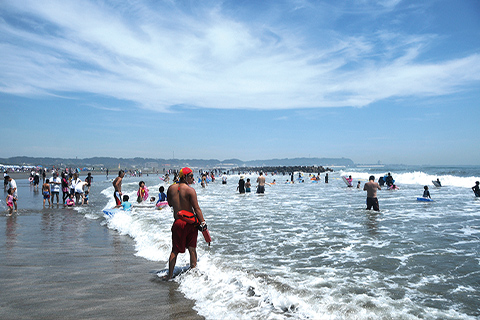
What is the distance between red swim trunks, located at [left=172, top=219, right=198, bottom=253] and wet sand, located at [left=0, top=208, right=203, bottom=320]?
0.63 metres

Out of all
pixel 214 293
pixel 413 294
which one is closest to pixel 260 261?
pixel 214 293

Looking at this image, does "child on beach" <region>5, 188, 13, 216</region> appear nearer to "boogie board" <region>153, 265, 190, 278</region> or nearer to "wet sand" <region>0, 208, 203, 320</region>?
"wet sand" <region>0, 208, 203, 320</region>

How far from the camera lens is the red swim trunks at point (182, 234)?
5574 mm

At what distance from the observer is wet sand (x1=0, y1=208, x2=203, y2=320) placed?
4.22 meters

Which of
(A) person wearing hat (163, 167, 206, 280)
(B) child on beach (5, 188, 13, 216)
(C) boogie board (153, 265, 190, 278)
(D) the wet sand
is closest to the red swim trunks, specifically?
(A) person wearing hat (163, 167, 206, 280)

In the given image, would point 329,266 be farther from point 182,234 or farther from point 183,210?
point 183,210

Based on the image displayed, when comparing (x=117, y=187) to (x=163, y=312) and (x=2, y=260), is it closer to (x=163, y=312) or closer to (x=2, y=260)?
(x=2, y=260)

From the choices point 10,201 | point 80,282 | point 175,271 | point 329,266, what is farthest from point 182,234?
point 10,201

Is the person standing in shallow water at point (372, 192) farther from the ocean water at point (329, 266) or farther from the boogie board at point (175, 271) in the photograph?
the boogie board at point (175, 271)

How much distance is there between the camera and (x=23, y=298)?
4566 millimetres

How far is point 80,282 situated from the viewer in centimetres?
533

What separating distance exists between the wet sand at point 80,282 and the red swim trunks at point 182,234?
0.63 meters

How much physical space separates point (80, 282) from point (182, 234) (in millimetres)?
1812

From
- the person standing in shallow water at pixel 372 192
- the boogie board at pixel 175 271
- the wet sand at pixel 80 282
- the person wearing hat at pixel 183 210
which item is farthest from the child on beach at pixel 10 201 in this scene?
the person standing in shallow water at pixel 372 192
